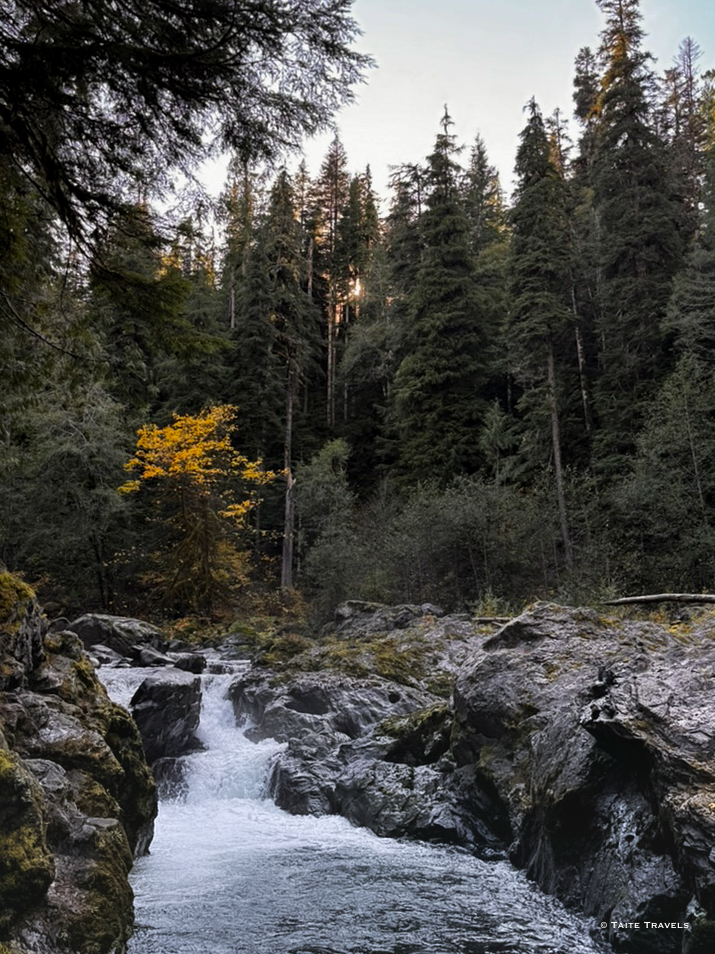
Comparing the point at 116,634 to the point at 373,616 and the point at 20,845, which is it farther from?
the point at 20,845

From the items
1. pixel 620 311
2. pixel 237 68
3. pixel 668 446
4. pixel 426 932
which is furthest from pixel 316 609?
pixel 237 68

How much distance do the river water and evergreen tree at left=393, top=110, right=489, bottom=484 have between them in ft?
64.0

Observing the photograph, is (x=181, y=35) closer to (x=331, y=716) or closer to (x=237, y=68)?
(x=237, y=68)

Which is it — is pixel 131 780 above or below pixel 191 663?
below

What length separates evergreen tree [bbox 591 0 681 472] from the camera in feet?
74.9

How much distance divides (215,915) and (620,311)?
23867 mm

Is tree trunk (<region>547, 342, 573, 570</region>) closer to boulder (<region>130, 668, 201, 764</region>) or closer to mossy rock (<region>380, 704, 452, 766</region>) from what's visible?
mossy rock (<region>380, 704, 452, 766</region>)

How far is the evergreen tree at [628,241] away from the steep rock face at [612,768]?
15.9 meters

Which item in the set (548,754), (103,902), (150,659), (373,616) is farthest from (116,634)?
(548,754)

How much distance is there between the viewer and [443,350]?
94.2ft

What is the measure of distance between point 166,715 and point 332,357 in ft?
107

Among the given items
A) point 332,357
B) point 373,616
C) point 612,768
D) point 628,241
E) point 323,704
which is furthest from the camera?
point 332,357

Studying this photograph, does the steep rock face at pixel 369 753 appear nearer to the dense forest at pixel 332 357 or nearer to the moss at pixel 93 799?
the moss at pixel 93 799

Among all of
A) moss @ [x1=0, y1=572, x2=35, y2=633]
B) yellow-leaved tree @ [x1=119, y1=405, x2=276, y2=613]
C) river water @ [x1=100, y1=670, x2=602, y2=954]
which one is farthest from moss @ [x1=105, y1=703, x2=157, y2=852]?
yellow-leaved tree @ [x1=119, y1=405, x2=276, y2=613]
